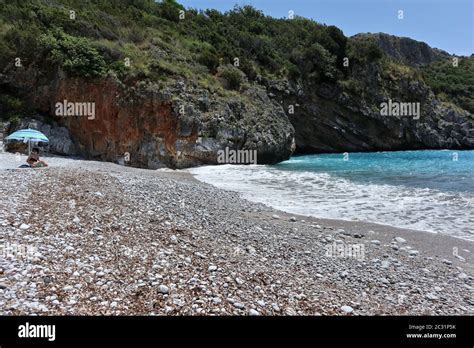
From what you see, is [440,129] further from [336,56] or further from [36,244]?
[36,244]

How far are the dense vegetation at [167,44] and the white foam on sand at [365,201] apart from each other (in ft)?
47.5

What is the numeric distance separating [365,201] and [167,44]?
26461mm

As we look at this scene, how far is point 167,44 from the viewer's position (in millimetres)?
32406

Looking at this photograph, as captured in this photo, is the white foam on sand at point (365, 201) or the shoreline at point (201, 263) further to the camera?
the white foam on sand at point (365, 201)

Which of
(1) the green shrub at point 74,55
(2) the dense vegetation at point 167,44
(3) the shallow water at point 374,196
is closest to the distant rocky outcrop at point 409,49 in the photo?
(2) the dense vegetation at point 167,44

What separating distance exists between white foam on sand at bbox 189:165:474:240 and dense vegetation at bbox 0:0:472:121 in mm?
14480

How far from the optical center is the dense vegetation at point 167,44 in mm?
25047

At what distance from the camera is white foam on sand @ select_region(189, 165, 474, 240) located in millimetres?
10703

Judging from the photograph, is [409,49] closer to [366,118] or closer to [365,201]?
[366,118]

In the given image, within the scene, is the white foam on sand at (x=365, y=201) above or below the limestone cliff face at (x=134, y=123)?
below

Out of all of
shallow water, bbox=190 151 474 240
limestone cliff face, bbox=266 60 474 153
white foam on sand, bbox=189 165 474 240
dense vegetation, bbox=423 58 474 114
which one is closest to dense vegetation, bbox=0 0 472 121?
limestone cliff face, bbox=266 60 474 153

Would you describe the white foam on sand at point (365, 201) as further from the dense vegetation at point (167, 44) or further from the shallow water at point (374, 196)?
the dense vegetation at point (167, 44)

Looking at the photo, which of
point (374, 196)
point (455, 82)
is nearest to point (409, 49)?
point (455, 82)

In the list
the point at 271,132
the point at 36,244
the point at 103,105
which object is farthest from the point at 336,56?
the point at 36,244
